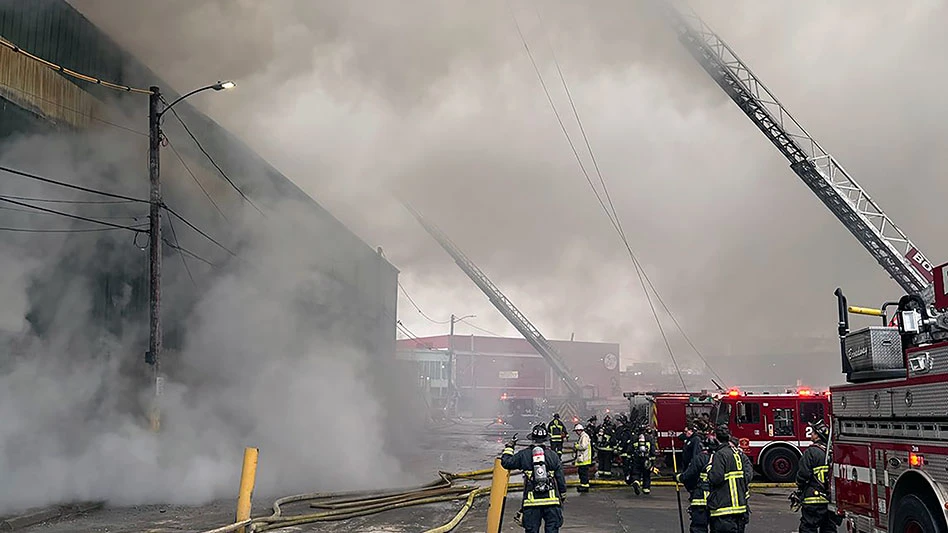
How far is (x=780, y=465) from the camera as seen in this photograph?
15.5 meters

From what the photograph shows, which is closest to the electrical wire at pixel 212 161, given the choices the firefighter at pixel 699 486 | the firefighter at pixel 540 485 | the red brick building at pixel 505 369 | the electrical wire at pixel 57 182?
the electrical wire at pixel 57 182

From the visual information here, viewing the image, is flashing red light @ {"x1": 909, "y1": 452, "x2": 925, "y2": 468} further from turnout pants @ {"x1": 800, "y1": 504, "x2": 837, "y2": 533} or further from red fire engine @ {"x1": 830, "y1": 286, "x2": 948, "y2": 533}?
turnout pants @ {"x1": 800, "y1": 504, "x2": 837, "y2": 533}

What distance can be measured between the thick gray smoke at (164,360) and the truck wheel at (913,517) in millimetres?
9254

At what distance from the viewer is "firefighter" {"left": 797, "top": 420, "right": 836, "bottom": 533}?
7352 mm

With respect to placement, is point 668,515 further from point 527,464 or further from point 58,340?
point 58,340

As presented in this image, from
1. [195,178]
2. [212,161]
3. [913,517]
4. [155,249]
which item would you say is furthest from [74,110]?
[913,517]

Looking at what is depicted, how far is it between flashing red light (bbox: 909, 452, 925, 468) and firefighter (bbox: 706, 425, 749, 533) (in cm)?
151

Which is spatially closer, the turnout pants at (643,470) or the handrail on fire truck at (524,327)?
the turnout pants at (643,470)

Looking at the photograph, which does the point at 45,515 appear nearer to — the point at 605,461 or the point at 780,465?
the point at 605,461

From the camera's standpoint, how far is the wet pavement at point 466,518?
9.30 metres

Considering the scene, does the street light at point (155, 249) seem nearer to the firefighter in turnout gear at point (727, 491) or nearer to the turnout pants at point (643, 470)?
the turnout pants at point (643, 470)

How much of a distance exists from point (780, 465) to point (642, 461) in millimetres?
3752

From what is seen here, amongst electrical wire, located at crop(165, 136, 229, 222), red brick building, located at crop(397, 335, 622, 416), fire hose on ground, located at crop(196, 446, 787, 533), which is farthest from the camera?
red brick building, located at crop(397, 335, 622, 416)

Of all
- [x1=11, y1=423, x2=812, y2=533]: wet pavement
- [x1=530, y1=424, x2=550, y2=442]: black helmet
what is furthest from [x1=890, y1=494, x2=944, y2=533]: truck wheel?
[x1=11, y1=423, x2=812, y2=533]: wet pavement
